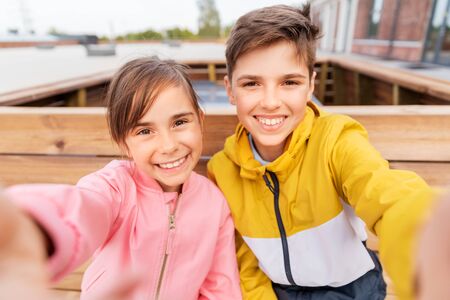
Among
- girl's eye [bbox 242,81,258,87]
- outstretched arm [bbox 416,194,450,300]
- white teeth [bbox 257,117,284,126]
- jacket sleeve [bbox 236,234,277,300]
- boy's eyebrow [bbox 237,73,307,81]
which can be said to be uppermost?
boy's eyebrow [bbox 237,73,307,81]

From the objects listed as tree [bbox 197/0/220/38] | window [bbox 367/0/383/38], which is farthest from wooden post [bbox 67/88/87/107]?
tree [bbox 197/0/220/38]

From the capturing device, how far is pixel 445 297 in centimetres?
32

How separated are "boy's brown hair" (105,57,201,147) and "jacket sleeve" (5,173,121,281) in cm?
33

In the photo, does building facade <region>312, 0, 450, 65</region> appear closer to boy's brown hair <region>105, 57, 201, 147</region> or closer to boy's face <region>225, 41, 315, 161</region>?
boy's face <region>225, 41, 315, 161</region>

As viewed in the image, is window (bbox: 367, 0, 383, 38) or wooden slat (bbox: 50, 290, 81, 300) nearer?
wooden slat (bbox: 50, 290, 81, 300)

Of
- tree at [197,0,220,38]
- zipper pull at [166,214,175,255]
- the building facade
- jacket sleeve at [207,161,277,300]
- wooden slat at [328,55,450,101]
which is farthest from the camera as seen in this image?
tree at [197,0,220,38]

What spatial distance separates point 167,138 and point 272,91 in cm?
37

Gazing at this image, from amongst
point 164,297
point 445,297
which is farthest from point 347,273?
point 445,297

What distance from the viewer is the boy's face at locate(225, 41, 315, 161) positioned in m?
1.05

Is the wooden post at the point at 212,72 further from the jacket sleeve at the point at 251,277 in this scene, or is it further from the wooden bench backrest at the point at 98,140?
the jacket sleeve at the point at 251,277

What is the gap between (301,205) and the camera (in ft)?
3.56

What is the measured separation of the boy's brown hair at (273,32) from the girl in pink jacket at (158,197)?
0.72 ft

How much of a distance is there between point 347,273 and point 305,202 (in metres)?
0.30

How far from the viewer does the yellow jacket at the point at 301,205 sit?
1013 millimetres
